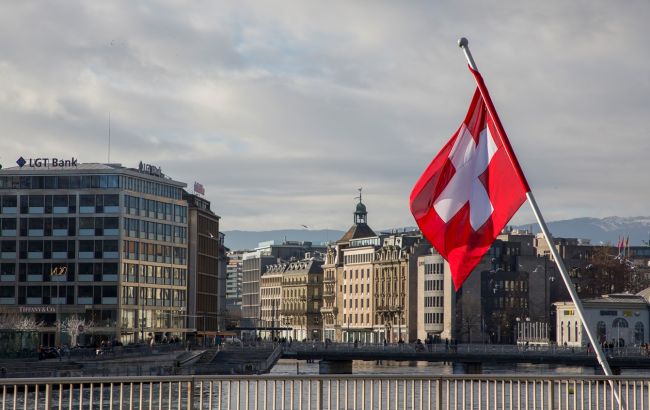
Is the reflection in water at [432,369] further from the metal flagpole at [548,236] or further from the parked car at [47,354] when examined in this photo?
the metal flagpole at [548,236]

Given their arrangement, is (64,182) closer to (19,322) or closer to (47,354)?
(19,322)

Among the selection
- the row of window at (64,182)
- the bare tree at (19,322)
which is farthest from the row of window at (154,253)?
the bare tree at (19,322)

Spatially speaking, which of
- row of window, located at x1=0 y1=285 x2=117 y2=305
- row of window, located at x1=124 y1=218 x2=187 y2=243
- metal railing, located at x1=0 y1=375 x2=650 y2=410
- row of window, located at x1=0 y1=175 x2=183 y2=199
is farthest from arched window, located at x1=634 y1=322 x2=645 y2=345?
metal railing, located at x1=0 y1=375 x2=650 y2=410

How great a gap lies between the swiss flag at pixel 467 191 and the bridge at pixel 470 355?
109179 millimetres

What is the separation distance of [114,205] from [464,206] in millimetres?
132776

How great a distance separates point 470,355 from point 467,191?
11780 centimetres

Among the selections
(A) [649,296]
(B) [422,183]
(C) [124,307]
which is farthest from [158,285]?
(B) [422,183]

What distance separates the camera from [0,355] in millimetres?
100250

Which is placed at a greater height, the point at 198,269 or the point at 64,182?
the point at 64,182

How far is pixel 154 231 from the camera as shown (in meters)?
165

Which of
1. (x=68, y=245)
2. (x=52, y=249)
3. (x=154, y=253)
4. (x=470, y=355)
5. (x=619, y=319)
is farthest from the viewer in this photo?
(x=619, y=319)

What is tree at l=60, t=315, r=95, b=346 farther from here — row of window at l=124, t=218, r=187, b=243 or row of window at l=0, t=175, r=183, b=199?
row of window at l=0, t=175, r=183, b=199

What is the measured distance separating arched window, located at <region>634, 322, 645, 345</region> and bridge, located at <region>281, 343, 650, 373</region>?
26.9 m

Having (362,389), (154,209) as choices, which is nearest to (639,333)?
(154,209)
